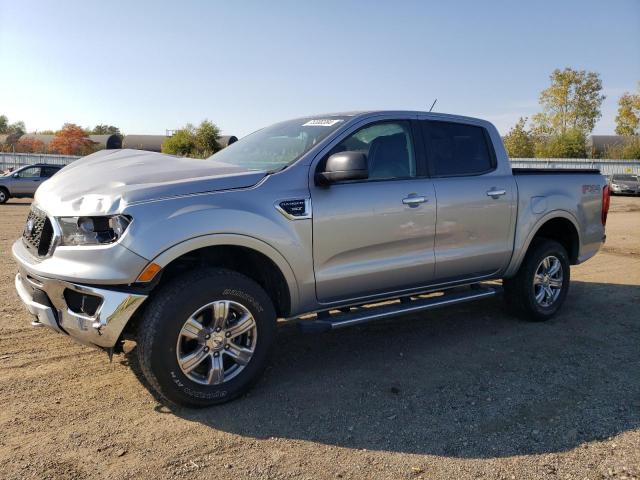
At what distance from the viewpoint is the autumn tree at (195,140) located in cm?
4122

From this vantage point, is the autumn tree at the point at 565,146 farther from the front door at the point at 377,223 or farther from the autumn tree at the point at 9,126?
the autumn tree at the point at 9,126

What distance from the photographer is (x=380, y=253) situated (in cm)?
421

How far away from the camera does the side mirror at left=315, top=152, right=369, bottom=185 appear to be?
A: 3.75 m

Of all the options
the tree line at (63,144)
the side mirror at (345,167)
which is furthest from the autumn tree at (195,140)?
the side mirror at (345,167)

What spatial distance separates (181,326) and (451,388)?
1980mm

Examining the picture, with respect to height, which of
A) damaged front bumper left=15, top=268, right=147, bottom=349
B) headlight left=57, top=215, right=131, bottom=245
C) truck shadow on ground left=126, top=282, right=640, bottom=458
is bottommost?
truck shadow on ground left=126, top=282, right=640, bottom=458

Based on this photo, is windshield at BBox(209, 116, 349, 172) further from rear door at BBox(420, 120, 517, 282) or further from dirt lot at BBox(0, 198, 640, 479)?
dirt lot at BBox(0, 198, 640, 479)

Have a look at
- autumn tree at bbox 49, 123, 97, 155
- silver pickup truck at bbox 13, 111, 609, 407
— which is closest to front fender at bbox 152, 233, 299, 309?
silver pickup truck at bbox 13, 111, 609, 407

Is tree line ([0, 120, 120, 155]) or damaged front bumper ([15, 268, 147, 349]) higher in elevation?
tree line ([0, 120, 120, 155])

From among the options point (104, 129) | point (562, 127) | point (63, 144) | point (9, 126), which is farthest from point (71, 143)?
point (562, 127)

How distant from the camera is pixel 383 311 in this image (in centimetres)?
426

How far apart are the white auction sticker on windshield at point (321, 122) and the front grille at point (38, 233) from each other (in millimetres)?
2145

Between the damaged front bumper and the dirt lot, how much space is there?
0.57m

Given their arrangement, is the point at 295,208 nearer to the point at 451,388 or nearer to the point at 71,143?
the point at 451,388
